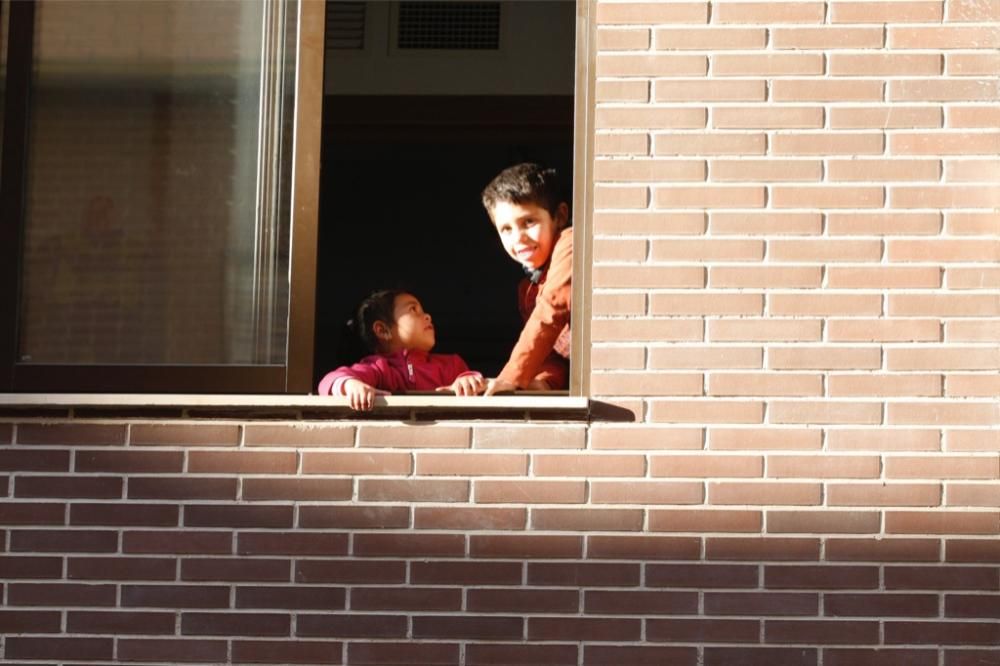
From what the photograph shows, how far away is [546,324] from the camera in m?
4.59

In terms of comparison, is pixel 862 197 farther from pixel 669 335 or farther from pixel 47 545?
pixel 47 545

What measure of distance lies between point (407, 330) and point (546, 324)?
0.53 metres

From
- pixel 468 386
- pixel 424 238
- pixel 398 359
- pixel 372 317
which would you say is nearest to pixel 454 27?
pixel 424 238

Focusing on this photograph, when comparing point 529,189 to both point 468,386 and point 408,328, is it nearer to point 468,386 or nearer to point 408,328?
point 408,328

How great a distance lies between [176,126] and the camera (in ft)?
15.1

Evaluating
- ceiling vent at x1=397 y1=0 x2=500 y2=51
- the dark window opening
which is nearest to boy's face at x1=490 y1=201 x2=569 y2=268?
the dark window opening

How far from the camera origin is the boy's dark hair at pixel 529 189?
487 centimetres

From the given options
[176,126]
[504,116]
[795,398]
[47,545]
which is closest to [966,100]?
[795,398]

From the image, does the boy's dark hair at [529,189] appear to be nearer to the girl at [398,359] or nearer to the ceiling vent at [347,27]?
the girl at [398,359]

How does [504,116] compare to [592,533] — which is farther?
[504,116]

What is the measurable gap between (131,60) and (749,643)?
8.12 feet

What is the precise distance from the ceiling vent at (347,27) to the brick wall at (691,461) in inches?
149

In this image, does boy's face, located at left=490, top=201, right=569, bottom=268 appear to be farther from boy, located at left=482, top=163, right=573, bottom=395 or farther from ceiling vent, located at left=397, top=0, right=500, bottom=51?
ceiling vent, located at left=397, top=0, right=500, bottom=51

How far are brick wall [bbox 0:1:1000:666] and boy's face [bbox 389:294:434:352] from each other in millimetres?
590
